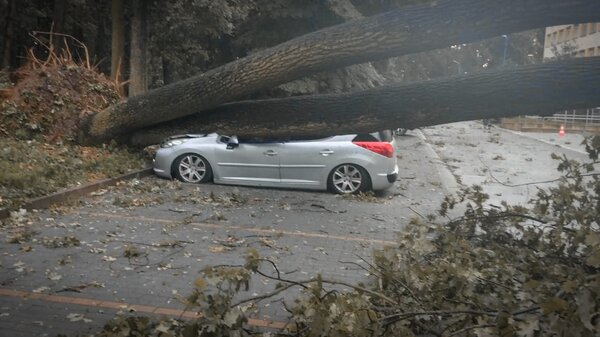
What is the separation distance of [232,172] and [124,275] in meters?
5.75

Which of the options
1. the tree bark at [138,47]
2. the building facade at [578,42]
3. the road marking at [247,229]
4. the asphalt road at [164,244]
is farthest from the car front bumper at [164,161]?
the building facade at [578,42]

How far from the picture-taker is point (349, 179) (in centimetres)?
1061

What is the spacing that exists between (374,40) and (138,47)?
36.1 ft

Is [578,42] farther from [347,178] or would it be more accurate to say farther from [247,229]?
[247,229]

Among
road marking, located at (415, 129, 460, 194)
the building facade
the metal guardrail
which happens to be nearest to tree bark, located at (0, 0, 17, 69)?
road marking, located at (415, 129, 460, 194)

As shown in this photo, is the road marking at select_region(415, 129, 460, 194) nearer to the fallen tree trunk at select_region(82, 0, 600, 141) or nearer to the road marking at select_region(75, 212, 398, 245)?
the road marking at select_region(75, 212, 398, 245)

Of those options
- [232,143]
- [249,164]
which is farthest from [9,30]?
[249,164]

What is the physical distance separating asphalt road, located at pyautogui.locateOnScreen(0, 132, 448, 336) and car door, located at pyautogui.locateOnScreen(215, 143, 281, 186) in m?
0.21

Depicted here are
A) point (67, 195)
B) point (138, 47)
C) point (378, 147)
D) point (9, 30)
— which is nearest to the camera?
point (67, 195)

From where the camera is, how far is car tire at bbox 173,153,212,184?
11.2 metres

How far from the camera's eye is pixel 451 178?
13.6 m

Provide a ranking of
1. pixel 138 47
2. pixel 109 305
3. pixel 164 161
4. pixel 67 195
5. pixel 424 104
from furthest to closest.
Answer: pixel 138 47
pixel 164 161
pixel 67 195
pixel 424 104
pixel 109 305

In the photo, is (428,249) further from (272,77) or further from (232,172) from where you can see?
(232,172)

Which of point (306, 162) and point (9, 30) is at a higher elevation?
point (9, 30)
